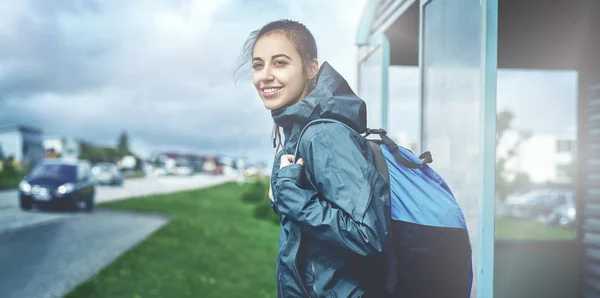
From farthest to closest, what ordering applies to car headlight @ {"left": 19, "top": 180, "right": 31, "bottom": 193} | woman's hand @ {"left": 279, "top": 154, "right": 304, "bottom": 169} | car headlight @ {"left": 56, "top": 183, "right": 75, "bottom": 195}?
car headlight @ {"left": 19, "top": 180, "right": 31, "bottom": 193} < car headlight @ {"left": 56, "top": 183, "right": 75, "bottom": 195} < woman's hand @ {"left": 279, "top": 154, "right": 304, "bottom": 169}

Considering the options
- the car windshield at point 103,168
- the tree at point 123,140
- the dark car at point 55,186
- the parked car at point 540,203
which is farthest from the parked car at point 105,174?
the tree at point 123,140

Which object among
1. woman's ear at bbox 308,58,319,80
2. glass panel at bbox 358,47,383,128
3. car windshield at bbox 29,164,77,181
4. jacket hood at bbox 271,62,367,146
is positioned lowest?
car windshield at bbox 29,164,77,181

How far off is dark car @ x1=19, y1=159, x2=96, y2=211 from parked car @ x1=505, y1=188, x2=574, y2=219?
1879 centimetres

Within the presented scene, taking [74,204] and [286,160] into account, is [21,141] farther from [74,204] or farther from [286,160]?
[286,160]

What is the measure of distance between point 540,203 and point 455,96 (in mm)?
24565

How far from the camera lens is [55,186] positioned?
16062 millimetres

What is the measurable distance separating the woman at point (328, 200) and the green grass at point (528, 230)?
18.8 metres

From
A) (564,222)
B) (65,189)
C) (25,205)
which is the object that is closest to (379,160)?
(65,189)

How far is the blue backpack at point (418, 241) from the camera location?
5.92 ft

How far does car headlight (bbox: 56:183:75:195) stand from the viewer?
16.0 meters

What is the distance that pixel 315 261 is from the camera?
184cm

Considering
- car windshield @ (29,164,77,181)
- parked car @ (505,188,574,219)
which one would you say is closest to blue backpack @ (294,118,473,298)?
car windshield @ (29,164,77,181)

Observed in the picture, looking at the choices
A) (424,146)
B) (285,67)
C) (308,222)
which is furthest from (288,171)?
(424,146)

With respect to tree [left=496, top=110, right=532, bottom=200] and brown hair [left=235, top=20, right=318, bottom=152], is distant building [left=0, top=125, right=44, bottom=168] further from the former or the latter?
brown hair [left=235, top=20, right=318, bottom=152]
